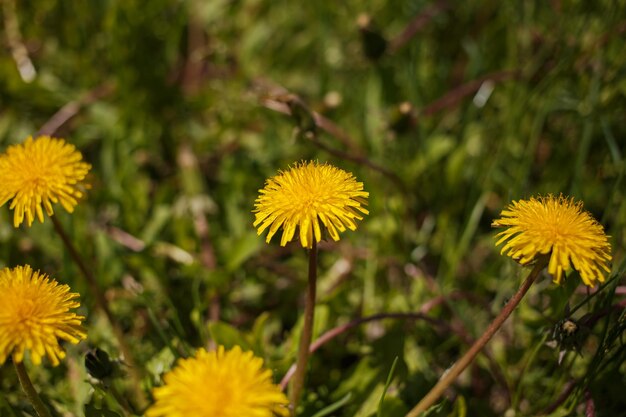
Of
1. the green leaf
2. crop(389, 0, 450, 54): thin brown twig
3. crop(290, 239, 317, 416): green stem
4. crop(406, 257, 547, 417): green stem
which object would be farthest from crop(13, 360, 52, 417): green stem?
crop(389, 0, 450, 54): thin brown twig

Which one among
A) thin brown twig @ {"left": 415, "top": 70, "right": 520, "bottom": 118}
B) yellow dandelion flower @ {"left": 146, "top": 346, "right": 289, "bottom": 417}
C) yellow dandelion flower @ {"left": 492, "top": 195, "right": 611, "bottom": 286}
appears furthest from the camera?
thin brown twig @ {"left": 415, "top": 70, "right": 520, "bottom": 118}

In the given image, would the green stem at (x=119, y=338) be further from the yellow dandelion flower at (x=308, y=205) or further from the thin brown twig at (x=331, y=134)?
the thin brown twig at (x=331, y=134)

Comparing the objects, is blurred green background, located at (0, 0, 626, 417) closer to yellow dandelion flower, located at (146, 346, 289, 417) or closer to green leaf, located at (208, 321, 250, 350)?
green leaf, located at (208, 321, 250, 350)

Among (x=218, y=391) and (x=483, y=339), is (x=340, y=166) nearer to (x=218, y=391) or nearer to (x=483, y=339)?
(x=483, y=339)

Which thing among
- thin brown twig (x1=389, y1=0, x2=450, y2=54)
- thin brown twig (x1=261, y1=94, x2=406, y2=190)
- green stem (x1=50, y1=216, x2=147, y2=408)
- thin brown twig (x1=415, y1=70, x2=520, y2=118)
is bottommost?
green stem (x1=50, y1=216, x2=147, y2=408)

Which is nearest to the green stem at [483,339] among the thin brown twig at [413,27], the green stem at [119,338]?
the green stem at [119,338]

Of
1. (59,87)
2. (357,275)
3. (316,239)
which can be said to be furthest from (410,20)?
(316,239)

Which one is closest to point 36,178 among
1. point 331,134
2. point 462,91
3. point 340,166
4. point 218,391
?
point 218,391
